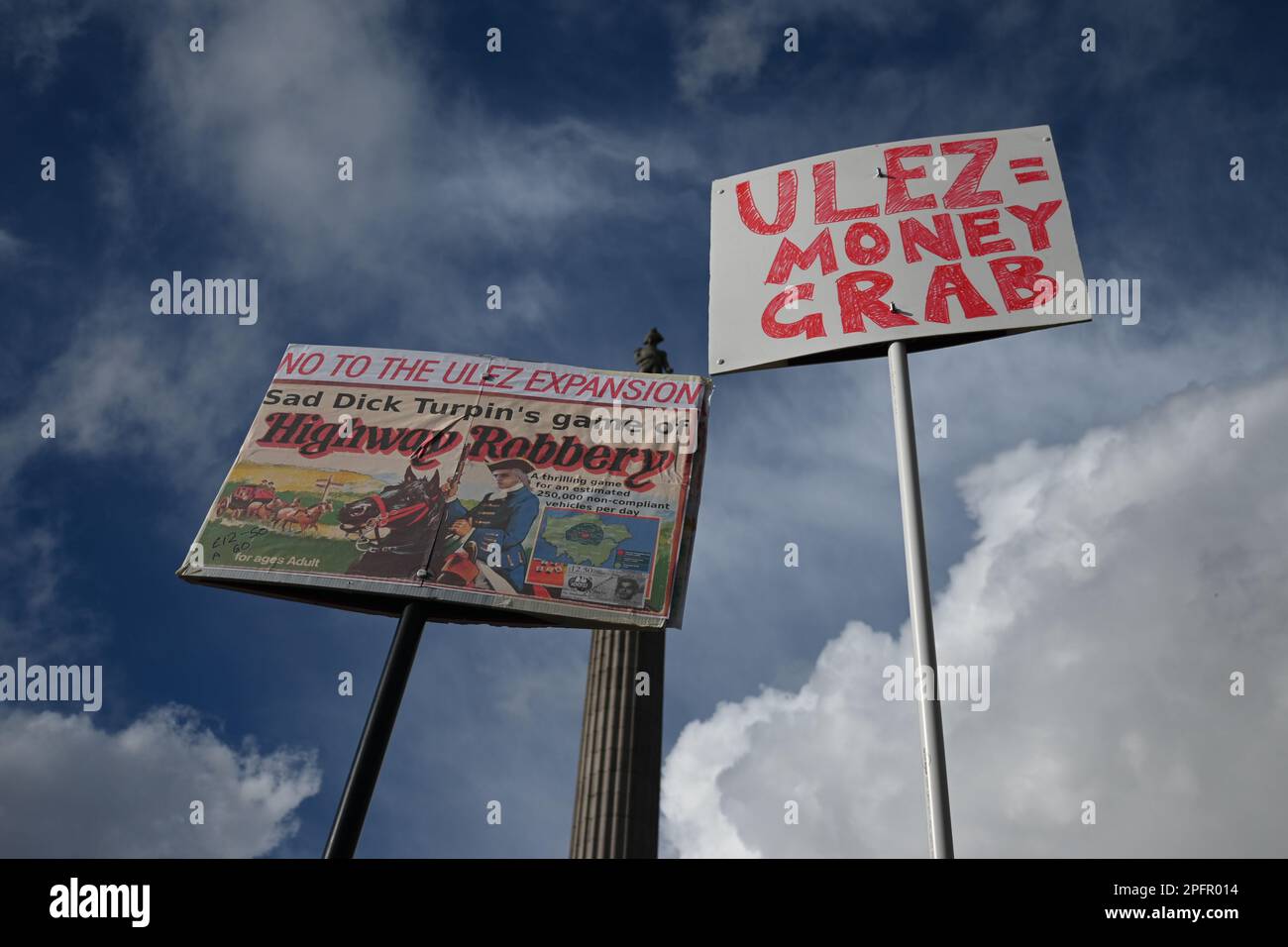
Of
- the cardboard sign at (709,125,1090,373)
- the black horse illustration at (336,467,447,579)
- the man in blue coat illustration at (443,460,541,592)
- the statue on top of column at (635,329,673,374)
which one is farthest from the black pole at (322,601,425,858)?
the statue on top of column at (635,329,673,374)

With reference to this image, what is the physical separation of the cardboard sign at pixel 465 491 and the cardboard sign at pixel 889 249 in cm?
199

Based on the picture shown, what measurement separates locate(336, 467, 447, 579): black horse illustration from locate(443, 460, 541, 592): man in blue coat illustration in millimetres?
211

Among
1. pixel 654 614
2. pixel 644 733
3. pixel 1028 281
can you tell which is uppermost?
Result: pixel 1028 281

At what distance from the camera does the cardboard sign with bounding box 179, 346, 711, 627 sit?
1009 centimetres

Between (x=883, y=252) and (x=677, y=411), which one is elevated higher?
(x=883, y=252)

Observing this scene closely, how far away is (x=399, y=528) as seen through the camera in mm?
10438

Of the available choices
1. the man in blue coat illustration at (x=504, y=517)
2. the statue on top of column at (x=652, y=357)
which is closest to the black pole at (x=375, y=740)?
the man in blue coat illustration at (x=504, y=517)

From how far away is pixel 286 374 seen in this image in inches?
476

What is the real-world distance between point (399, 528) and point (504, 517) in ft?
3.67

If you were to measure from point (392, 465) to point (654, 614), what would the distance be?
139 inches

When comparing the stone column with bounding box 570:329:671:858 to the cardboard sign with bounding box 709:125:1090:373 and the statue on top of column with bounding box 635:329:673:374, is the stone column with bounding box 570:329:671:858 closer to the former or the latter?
the statue on top of column with bounding box 635:329:673:374

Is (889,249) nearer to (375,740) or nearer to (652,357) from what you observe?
(375,740)
